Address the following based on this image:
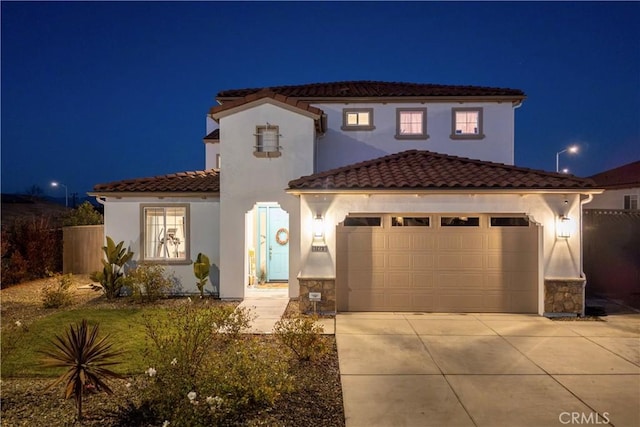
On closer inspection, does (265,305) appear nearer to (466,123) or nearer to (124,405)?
(124,405)

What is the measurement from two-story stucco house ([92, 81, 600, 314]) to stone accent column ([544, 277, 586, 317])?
3 centimetres

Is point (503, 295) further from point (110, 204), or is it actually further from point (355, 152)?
point (110, 204)

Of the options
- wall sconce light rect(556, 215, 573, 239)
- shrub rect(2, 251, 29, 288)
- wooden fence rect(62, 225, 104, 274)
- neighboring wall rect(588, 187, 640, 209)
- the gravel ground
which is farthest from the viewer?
neighboring wall rect(588, 187, 640, 209)

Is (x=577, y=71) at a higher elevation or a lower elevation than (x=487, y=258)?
higher

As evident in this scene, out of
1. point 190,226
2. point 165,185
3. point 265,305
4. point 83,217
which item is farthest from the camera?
point 83,217

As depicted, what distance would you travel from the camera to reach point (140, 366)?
595 cm

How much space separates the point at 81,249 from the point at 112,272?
528 cm

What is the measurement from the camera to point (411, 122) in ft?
45.5

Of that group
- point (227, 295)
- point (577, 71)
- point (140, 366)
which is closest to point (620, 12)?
point (577, 71)

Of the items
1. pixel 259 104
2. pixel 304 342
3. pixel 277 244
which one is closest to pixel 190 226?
pixel 277 244

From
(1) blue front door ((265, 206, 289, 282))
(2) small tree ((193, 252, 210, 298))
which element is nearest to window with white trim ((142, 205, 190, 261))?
(2) small tree ((193, 252, 210, 298))

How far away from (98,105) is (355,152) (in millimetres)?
67784

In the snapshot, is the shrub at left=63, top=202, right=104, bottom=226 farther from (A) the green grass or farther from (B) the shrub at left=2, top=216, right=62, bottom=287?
(A) the green grass

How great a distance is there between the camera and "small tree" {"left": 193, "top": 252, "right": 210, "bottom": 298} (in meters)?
10.8
